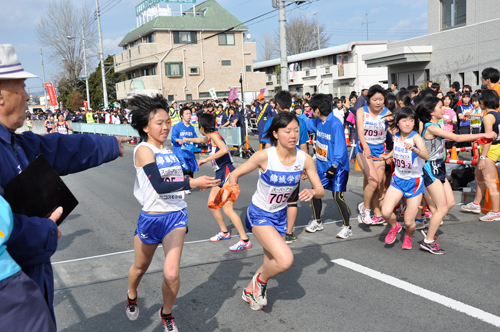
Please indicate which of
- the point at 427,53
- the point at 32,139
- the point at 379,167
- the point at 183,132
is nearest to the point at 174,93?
the point at 427,53

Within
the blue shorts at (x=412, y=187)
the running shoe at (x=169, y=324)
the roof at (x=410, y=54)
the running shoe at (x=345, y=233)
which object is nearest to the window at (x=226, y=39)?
the roof at (x=410, y=54)

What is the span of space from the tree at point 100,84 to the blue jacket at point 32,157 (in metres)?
64.1

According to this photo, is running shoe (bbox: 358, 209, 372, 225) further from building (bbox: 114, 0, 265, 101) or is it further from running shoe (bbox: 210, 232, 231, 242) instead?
building (bbox: 114, 0, 265, 101)

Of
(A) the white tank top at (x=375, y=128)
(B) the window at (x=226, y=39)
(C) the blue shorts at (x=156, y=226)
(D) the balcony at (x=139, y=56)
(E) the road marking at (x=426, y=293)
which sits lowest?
(E) the road marking at (x=426, y=293)

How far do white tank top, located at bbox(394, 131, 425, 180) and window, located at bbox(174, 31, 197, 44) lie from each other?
45.3 meters

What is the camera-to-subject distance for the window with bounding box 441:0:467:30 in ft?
70.8

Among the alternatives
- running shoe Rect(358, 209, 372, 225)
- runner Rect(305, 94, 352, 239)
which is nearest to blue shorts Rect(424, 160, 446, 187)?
runner Rect(305, 94, 352, 239)

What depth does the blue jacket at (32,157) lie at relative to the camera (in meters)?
2.07

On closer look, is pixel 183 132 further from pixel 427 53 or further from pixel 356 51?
pixel 356 51

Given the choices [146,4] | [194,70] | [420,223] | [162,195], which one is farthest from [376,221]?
[146,4]

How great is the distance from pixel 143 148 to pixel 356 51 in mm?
39864

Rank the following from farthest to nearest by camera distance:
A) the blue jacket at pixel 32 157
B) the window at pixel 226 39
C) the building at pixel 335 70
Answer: the window at pixel 226 39 < the building at pixel 335 70 < the blue jacket at pixel 32 157

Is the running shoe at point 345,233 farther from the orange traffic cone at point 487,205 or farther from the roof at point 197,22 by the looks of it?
the roof at point 197,22

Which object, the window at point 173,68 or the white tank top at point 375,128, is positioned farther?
the window at point 173,68
